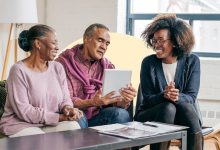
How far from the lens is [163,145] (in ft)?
8.26

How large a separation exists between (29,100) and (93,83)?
53cm

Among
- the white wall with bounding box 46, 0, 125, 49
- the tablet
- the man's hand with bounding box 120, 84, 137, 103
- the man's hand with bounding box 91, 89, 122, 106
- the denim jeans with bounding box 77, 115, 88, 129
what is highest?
the white wall with bounding box 46, 0, 125, 49

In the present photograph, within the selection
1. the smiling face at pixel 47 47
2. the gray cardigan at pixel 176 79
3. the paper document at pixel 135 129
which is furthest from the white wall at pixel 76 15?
the paper document at pixel 135 129

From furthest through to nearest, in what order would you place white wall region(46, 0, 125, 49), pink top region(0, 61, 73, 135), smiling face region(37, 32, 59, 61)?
white wall region(46, 0, 125, 49) < smiling face region(37, 32, 59, 61) < pink top region(0, 61, 73, 135)

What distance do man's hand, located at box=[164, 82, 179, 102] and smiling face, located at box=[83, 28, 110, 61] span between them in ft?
1.59

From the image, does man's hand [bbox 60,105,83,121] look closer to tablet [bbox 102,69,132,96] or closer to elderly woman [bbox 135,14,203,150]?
tablet [bbox 102,69,132,96]

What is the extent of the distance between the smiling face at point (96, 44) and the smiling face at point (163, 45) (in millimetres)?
322

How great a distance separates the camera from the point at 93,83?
9.08 ft

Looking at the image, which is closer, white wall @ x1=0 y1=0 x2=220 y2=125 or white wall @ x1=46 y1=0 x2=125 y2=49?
white wall @ x1=0 y1=0 x2=220 y2=125

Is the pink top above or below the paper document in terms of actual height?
above

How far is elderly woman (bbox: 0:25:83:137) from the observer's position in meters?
2.29

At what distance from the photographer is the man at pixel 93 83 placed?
262 centimetres

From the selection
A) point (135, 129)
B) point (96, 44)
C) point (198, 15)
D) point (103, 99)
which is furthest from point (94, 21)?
point (135, 129)

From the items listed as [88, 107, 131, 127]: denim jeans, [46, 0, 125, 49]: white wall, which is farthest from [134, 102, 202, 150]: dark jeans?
[46, 0, 125, 49]: white wall
